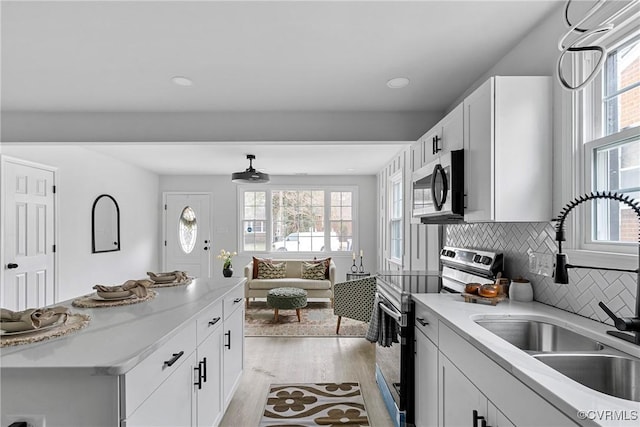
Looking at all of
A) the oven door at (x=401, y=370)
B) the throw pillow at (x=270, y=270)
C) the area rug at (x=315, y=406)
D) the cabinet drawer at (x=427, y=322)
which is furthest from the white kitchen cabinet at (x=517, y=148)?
the throw pillow at (x=270, y=270)

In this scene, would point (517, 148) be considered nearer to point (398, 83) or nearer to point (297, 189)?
point (398, 83)

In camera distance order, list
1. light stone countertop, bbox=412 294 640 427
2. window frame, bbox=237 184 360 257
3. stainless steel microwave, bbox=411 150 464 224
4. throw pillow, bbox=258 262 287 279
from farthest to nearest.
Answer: window frame, bbox=237 184 360 257
throw pillow, bbox=258 262 287 279
stainless steel microwave, bbox=411 150 464 224
light stone countertop, bbox=412 294 640 427

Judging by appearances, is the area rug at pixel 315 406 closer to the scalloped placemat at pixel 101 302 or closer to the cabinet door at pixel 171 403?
the cabinet door at pixel 171 403

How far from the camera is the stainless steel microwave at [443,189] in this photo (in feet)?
7.12

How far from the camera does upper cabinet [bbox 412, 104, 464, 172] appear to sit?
7.23 feet

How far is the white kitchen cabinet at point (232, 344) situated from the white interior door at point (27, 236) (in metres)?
2.69

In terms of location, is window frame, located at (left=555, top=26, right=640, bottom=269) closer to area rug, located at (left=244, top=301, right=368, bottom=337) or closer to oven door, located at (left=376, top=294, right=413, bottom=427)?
oven door, located at (left=376, top=294, right=413, bottom=427)

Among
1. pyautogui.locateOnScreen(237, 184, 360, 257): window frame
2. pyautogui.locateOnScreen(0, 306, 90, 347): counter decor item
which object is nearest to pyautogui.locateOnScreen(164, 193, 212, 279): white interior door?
pyautogui.locateOnScreen(237, 184, 360, 257): window frame

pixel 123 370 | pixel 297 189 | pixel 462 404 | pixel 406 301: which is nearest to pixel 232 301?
pixel 406 301

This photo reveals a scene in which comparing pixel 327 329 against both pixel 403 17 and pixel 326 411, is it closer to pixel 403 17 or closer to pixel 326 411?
pixel 326 411

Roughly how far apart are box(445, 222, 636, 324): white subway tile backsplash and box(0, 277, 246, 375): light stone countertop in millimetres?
1770

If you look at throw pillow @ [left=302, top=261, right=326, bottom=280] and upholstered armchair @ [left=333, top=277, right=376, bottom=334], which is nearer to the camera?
upholstered armchair @ [left=333, top=277, right=376, bottom=334]

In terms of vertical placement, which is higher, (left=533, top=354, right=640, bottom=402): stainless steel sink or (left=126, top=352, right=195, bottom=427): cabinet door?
(left=533, top=354, right=640, bottom=402): stainless steel sink

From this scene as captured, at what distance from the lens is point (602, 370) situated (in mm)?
1222
